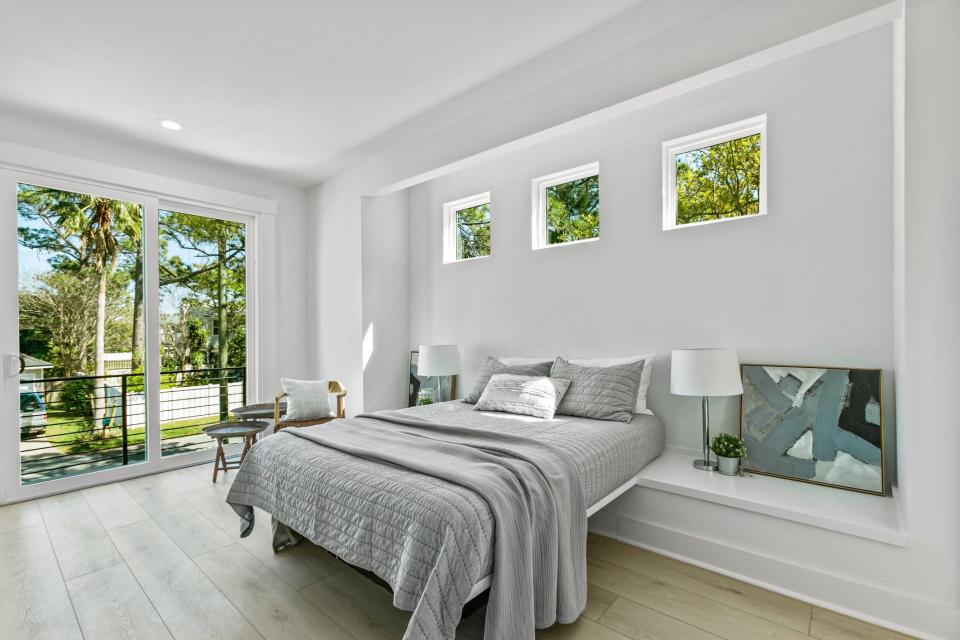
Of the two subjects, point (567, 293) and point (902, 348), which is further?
point (567, 293)

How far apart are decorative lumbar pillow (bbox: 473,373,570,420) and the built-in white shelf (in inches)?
26.6

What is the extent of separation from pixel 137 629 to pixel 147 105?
308cm

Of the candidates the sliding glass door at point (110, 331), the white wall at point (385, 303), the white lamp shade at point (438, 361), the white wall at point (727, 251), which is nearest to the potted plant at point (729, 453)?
the white wall at point (727, 251)

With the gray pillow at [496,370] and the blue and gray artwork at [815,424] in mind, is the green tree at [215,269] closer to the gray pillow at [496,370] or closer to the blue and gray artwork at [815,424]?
the gray pillow at [496,370]

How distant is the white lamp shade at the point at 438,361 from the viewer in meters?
3.94

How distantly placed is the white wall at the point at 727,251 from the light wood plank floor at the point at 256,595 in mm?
1056

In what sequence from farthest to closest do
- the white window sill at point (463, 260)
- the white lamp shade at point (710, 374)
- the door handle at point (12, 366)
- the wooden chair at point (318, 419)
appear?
the white window sill at point (463, 260)
the wooden chair at point (318, 419)
the door handle at point (12, 366)
the white lamp shade at point (710, 374)

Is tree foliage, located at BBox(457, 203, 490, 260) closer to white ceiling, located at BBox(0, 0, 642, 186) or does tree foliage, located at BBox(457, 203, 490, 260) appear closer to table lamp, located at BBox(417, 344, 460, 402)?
table lamp, located at BBox(417, 344, 460, 402)

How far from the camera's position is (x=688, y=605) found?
1.99 m

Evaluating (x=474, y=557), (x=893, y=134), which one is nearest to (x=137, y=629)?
(x=474, y=557)

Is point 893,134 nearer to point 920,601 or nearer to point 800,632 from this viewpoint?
point 920,601

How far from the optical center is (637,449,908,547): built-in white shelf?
6.33 ft

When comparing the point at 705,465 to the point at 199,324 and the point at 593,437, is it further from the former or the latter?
the point at 199,324

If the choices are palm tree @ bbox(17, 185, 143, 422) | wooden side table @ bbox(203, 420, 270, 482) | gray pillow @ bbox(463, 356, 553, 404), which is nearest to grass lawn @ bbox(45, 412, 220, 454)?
palm tree @ bbox(17, 185, 143, 422)
